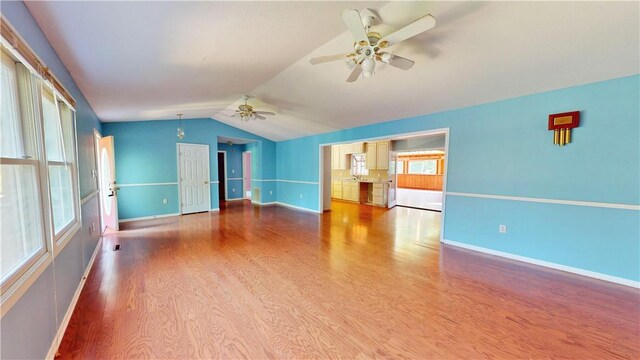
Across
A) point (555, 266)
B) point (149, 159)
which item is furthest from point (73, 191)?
point (555, 266)

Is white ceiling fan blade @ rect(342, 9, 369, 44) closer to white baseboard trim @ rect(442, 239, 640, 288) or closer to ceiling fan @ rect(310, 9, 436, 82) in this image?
ceiling fan @ rect(310, 9, 436, 82)

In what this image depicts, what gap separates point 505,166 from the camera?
3.43 metres

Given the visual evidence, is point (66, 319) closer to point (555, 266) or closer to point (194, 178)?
point (194, 178)

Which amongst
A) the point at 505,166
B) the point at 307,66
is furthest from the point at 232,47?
the point at 505,166

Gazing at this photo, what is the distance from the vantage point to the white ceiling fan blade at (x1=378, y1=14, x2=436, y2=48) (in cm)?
168

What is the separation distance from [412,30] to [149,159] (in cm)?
632

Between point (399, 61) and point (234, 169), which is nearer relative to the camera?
point (399, 61)

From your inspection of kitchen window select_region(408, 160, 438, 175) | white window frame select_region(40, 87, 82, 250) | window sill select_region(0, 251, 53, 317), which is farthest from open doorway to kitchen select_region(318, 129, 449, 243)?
window sill select_region(0, 251, 53, 317)

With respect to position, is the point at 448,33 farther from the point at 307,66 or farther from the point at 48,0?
the point at 48,0

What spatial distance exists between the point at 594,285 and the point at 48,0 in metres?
5.33

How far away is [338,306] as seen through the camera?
7.27 ft

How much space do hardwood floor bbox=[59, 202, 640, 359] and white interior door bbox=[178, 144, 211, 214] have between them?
8.52ft

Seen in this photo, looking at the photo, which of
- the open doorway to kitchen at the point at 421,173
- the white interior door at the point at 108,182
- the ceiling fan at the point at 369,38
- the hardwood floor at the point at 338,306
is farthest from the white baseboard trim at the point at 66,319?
the open doorway to kitchen at the point at 421,173

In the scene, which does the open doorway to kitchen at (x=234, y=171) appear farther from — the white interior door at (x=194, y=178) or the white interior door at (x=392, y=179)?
the white interior door at (x=392, y=179)
